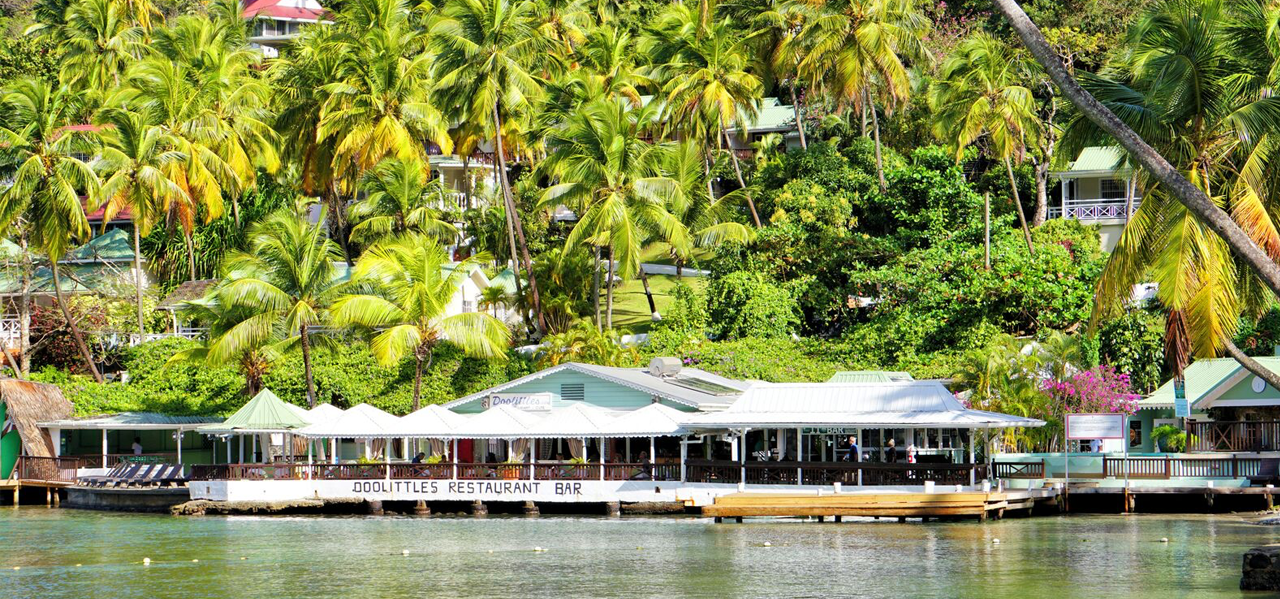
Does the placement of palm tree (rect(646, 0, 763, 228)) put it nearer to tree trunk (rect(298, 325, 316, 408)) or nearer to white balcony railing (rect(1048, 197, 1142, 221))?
white balcony railing (rect(1048, 197, 1142, 221))

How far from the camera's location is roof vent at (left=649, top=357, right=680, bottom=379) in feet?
152

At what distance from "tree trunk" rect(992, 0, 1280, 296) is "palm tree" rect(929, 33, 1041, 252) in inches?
1386

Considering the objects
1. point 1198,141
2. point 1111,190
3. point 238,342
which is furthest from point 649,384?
point 1111,190

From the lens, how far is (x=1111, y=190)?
63.6 meters

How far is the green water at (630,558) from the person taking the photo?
26453mm

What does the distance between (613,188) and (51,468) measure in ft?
67.4

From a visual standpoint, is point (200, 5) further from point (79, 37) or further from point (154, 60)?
point (154, 60)

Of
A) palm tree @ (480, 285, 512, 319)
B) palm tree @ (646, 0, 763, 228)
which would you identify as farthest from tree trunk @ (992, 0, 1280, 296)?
palm tree @ (646, 0, 763, 228)

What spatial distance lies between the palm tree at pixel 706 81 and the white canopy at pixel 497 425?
18.7 m

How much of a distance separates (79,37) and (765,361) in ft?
135

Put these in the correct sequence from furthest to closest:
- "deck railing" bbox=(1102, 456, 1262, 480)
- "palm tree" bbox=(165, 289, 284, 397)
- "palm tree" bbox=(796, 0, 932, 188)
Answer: "palm tree" bbox=(796, 0, 932, 188) < "palm tree" bbox=(165, 289, 284, 397) < "deck railing" bbox=(1102, 456, 1262, 480)

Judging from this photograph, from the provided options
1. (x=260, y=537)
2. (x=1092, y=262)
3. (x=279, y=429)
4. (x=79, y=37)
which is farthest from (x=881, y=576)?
(x=79, y=37)

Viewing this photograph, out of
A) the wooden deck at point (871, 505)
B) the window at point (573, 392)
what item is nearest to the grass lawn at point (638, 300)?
the window at point (573, 392)

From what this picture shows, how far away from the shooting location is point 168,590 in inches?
1067
